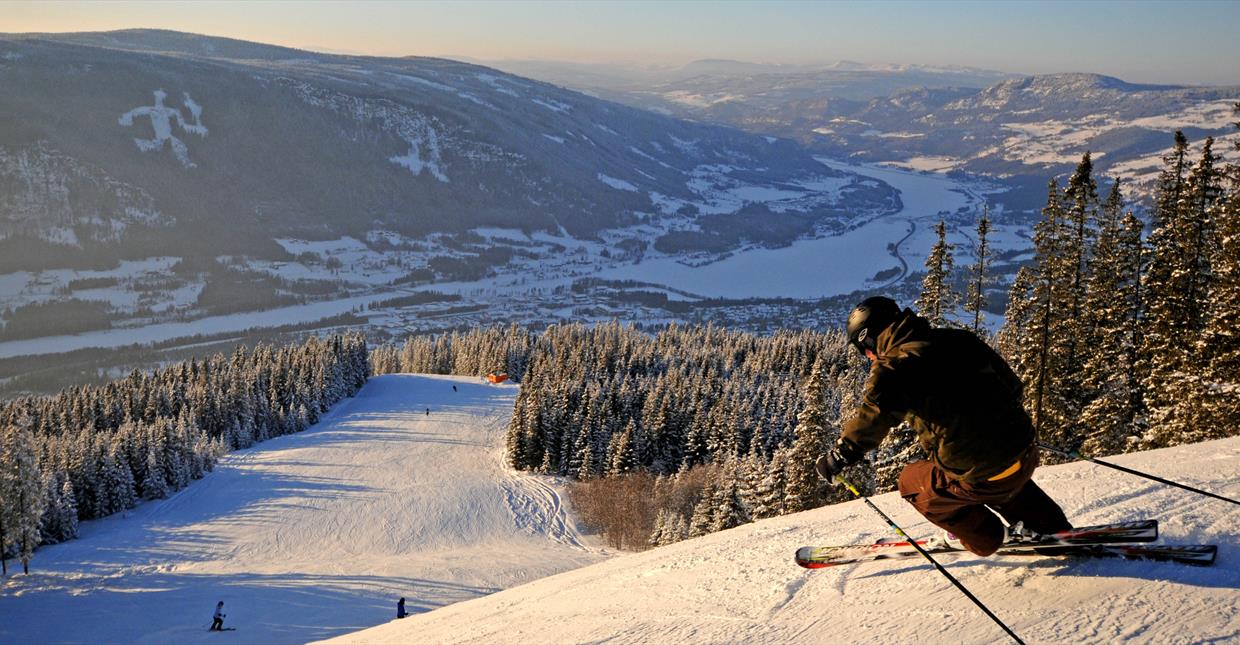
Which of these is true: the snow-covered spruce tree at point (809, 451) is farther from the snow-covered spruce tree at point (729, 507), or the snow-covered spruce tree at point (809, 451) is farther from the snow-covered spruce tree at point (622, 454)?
the snow-covered spruce tree at point (622, 454)

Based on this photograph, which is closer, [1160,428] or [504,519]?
[1160,428]

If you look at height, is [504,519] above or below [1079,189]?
below

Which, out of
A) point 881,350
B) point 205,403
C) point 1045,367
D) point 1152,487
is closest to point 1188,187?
point 1045,367

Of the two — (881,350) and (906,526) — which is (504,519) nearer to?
(906,526)

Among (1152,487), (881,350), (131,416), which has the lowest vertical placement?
(131,416)

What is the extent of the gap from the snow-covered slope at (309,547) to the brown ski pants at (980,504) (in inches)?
898

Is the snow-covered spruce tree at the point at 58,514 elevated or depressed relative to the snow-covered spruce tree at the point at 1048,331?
depressed

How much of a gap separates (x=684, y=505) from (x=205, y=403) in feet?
159

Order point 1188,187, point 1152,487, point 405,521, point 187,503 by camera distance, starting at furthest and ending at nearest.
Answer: point 187,503
point 405,521
point 1188,187
point 1152,487

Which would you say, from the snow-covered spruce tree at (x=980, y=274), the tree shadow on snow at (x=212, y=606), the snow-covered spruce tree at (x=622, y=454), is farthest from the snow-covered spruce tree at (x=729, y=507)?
the snow-covered spruce tree at (x=622, y=454)

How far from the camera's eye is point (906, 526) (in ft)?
27.1

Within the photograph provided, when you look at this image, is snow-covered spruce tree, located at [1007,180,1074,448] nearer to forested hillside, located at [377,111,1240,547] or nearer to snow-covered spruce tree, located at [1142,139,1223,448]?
forested hillside, located at [377,111,1240,547]

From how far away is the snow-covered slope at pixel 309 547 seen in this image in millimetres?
26250

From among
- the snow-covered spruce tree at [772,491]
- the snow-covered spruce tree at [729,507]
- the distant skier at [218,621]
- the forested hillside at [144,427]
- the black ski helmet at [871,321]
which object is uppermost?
the black ski helmet at [871,321]
